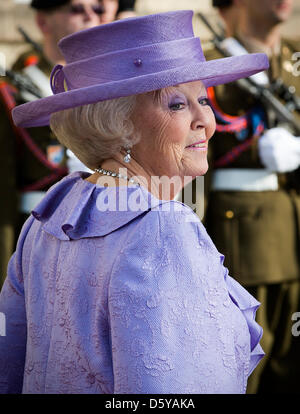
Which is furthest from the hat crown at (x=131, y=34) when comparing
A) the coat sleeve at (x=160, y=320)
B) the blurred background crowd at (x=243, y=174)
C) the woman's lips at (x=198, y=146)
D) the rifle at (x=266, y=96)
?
the rifle at (x=266, y=96)

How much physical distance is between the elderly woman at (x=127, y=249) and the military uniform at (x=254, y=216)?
86.8 inches

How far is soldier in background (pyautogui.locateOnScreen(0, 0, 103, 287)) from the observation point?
4254 mm

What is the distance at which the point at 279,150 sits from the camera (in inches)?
166

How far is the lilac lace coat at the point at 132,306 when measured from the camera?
168 centimetres

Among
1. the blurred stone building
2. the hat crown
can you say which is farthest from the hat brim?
the blurred stone building

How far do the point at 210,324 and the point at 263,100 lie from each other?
2807mm

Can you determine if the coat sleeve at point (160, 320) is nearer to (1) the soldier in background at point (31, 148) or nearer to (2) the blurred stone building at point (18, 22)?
(1) the soldier in background at point (31, 148)

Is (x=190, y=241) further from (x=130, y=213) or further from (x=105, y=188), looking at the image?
(x=105, y=188)

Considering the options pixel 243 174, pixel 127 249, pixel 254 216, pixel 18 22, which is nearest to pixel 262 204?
pixel 254 216

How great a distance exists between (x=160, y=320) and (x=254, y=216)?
2.72 meters

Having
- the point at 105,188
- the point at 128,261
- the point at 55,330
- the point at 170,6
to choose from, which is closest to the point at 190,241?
the point at 128,261

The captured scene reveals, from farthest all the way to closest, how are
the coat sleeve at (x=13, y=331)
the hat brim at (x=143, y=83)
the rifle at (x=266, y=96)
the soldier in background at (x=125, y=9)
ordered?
the soldier in background at (x=125, y=9)
the rifle at (x=266, y=96)
the coat sleeve at (x=13, y=331)
the hat brim at (x=143, y=83)

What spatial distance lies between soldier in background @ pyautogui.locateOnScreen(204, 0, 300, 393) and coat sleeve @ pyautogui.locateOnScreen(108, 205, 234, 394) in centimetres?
251

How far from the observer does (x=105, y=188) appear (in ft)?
6.24
